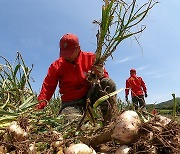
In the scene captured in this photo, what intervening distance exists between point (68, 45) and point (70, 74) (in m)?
0.31

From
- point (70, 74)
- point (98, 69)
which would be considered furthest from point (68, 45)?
point (98, 69)

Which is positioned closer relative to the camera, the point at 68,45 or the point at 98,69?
the point at 98,69

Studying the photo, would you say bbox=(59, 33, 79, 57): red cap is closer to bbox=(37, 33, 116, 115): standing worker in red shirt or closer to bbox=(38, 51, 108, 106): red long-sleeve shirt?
bbox=(37, 33, 116, 115): standing worker in red shirt

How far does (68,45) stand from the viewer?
11.6 feet

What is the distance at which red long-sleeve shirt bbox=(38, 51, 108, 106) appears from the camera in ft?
11.6

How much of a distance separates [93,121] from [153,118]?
37 centimetres

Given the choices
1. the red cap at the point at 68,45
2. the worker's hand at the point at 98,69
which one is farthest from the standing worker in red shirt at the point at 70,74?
the worker's hand at the point at 98,69

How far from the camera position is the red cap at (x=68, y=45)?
3.54m

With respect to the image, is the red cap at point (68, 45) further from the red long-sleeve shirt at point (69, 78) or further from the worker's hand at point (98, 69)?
the worker's hand at point (98, 69)

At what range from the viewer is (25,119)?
1798 mm

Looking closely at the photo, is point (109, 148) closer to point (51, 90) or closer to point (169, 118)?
point (169, 118)

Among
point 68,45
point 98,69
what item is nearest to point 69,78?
point 68,45

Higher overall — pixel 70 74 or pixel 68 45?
pixel 68 45

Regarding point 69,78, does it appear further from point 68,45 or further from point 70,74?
point 68,45
